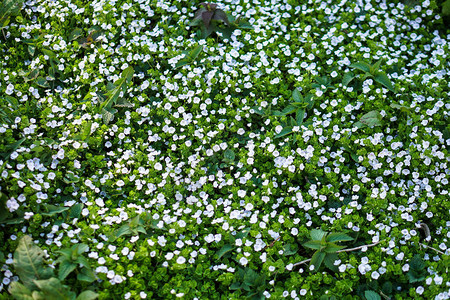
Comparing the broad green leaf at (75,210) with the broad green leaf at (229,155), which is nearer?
the broad green leaf at (75,210)

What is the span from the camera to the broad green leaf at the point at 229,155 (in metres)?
4.14

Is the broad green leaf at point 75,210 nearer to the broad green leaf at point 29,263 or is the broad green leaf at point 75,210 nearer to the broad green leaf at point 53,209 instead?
the broad green leaf at point 53,209

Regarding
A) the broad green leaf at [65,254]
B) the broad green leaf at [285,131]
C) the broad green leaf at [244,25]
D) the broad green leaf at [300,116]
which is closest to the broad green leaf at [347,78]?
the broad green leaf at [300,116]

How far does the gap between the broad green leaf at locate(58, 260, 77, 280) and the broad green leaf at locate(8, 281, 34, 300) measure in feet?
0.72

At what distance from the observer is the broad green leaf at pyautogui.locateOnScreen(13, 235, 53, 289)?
321 centimetres

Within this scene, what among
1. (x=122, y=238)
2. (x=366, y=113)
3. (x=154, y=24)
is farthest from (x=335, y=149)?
(x=154, y=24)

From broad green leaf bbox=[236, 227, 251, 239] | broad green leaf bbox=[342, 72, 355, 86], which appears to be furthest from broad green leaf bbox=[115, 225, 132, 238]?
broad green leaf bbox=[342, 72, 355, 86]

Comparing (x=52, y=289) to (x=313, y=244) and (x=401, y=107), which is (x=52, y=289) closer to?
(x=313, y=244)

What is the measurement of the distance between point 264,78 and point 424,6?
226cm

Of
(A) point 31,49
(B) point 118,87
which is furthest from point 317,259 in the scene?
(A) point 31,49

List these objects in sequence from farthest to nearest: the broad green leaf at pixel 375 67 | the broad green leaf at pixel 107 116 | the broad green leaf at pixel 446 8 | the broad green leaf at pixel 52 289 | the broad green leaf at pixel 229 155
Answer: the broad green leaf at pixel 446 8, the broad green leaf at pixel 375 67, the broad green leaf at pixel 107 116, the broad green leaf at pixel 229 155, the broad green leaf at pixel 52 289

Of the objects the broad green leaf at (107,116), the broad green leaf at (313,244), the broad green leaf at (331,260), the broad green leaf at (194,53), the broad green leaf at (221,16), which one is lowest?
the broad green leaf at (331,260)

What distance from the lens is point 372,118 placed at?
431 cm

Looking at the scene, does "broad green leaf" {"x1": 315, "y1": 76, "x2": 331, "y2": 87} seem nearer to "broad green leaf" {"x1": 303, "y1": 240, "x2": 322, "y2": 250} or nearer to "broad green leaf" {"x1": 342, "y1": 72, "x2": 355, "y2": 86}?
"broad green leaf" {"x1": 342, "y1": 72, "x2": 355, "y2": 86}
